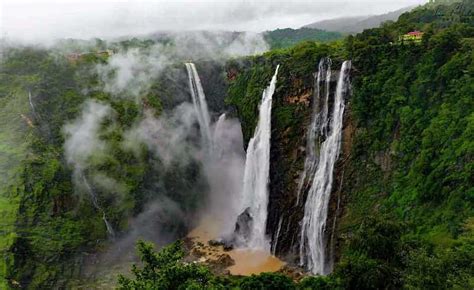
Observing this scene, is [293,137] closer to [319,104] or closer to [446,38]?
[319,104]

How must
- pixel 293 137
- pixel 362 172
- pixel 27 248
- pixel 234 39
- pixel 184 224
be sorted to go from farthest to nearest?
pixel 234 39, pixel 184 224, pixel 293 137, pixel 27 248, pixel 362 172

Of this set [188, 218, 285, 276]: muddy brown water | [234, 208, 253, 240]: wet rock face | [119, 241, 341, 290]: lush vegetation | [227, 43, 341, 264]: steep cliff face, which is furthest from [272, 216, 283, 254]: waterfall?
[119, 241, 341, 290]: lush vegetation

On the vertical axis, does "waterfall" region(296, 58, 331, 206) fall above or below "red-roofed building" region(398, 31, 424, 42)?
below

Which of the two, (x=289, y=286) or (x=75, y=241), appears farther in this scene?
(x=75, y=241)

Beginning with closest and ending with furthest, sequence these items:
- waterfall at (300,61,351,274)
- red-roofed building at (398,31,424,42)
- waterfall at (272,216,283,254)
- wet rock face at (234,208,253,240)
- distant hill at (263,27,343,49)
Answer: waterfall at (300,61,351,274) → red-roofed building at (398,31,424,42) → waterfall at (272,216,283,254) → wet rock face at (234,208,253,240) → distant hill at (263,27,343,49)

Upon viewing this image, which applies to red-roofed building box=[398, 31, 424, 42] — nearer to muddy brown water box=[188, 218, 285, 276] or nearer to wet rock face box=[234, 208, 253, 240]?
muddy brown water box=[188, 218, 285, 276]

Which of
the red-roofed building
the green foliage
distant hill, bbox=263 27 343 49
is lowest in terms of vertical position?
the green foliage

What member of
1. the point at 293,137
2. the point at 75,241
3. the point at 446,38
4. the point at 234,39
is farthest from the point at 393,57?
the point at 234,39
